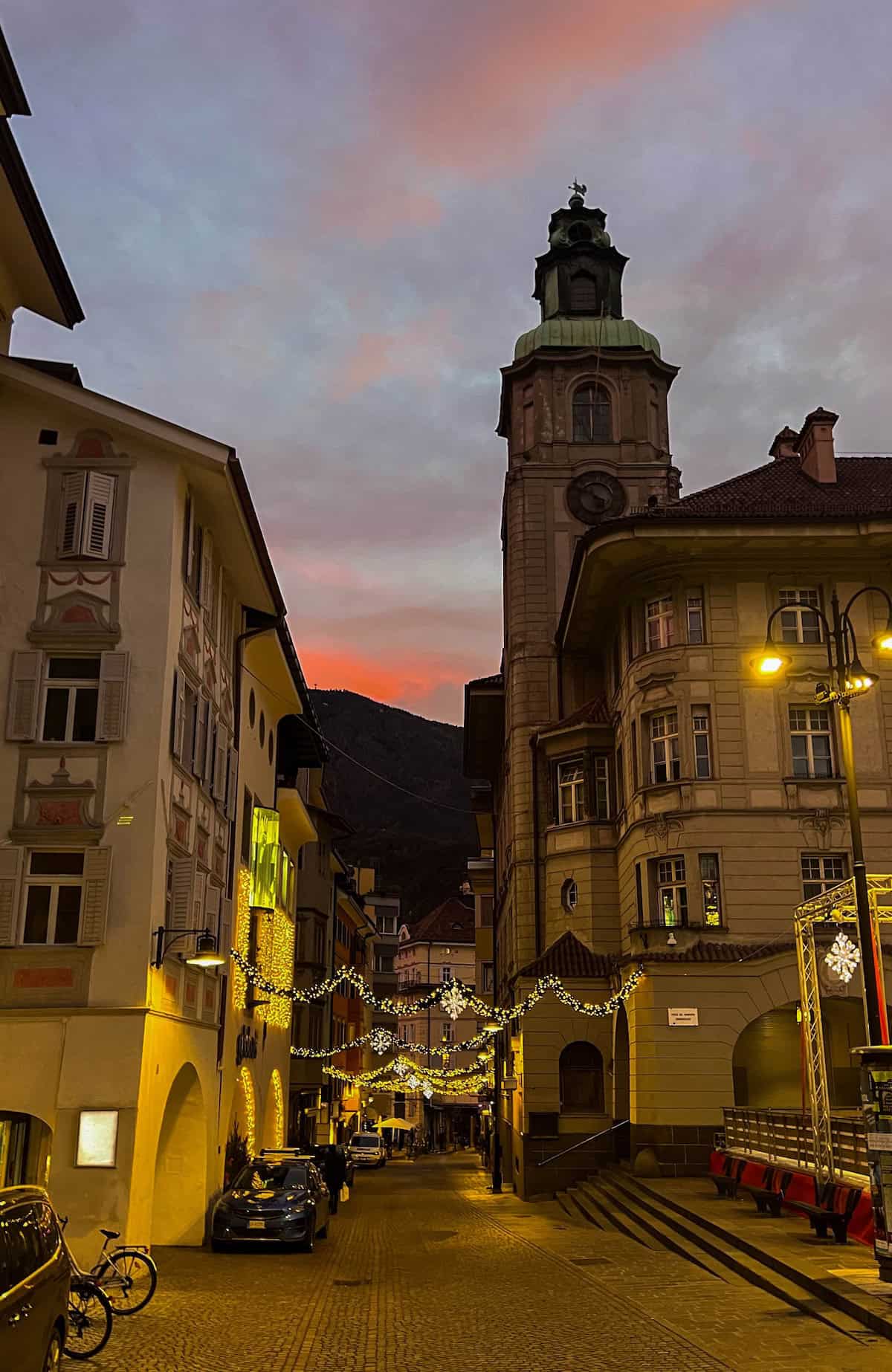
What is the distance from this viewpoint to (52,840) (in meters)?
19.7

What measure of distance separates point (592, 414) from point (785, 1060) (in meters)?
25.1

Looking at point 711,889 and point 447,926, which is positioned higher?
point 447,926

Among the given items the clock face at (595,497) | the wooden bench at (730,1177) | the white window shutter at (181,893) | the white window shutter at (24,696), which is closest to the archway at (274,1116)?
the wooden bench at (730,1177)

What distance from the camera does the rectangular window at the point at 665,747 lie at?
110 feet

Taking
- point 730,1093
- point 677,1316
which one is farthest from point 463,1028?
point 677,1316

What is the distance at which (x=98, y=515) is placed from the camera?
21.2 metres

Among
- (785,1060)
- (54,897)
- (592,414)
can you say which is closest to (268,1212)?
(54,897)

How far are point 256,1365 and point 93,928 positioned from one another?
8.50 meters

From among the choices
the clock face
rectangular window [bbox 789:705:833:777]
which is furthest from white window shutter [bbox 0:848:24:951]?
the clock face

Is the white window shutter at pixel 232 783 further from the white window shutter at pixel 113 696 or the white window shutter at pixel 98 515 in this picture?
the white window shutter at pixel 98 515

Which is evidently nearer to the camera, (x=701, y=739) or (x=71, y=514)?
(x=71, y=514)

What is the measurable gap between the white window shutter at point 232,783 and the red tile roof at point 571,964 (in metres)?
12.1

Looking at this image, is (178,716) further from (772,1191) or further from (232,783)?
(772,1191)

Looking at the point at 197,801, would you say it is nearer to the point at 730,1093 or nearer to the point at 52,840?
the point at 52,840
